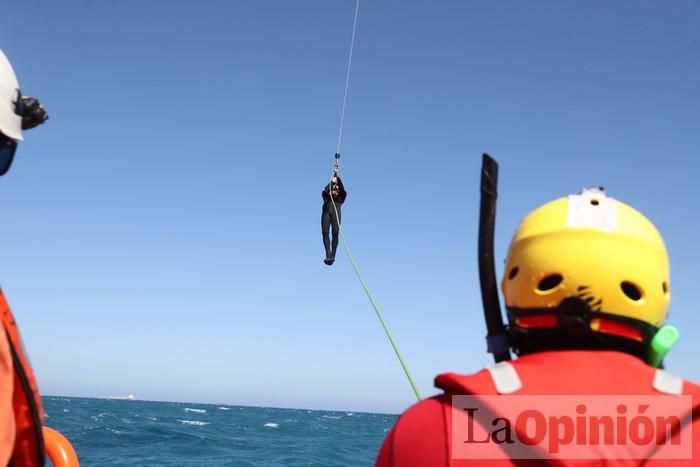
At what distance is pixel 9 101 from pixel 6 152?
0.18 m

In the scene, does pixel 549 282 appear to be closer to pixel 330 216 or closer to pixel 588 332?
pixel 588 332

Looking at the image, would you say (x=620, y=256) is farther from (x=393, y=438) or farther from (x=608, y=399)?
(x=393, y=438)

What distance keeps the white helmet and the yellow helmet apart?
1.78m

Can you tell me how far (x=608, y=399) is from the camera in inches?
64.1

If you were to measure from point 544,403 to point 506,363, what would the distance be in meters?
0.14

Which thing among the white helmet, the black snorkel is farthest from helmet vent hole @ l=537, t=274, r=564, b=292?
the white helmet

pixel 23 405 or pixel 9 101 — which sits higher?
pixel 9 101

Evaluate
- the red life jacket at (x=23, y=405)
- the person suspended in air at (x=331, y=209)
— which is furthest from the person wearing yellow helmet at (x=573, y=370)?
the person suspended in air at (x=331, y=209)

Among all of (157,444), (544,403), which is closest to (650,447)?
(544,403)

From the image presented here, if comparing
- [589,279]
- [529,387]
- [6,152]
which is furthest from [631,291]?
[6,152]

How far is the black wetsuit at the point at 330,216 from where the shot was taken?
13.2 meters

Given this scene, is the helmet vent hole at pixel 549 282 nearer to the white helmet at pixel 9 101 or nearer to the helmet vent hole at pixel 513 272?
the helmet vent hole at pixel 513 272

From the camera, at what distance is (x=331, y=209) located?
1338 centimetres

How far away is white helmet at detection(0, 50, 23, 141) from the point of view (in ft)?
7.26
